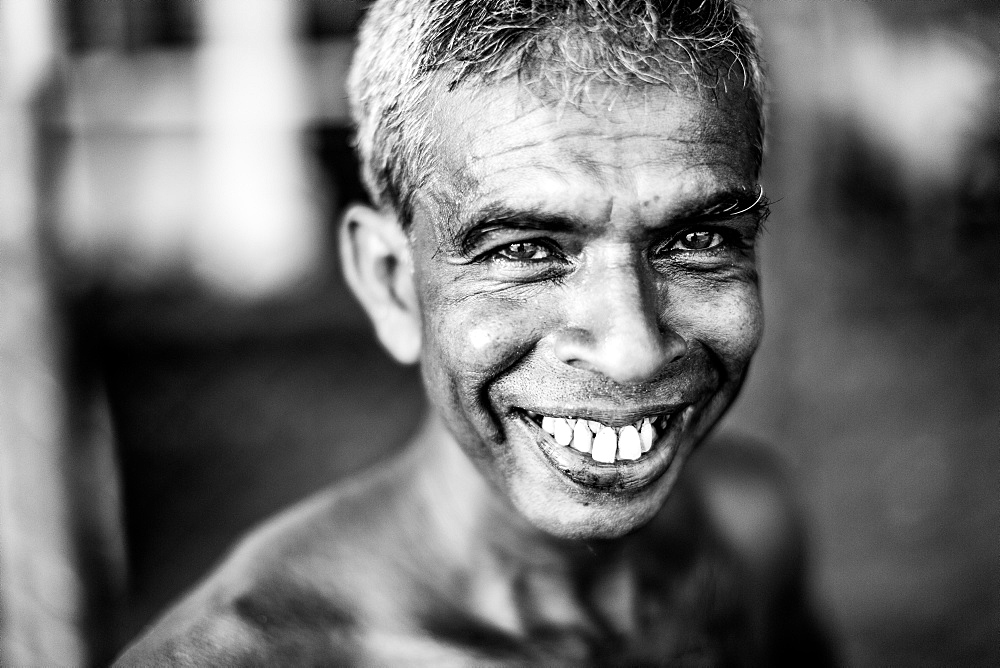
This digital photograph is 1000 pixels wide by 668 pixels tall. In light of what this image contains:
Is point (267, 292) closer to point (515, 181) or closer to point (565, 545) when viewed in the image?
point (565, 545)

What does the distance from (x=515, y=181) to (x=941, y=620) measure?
340 centimetres

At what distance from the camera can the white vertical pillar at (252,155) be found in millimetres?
3826

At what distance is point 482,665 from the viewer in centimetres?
175

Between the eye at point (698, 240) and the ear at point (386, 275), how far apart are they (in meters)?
0.52

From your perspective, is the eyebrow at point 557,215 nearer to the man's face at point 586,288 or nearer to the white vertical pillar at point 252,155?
the man's face at point 586,288

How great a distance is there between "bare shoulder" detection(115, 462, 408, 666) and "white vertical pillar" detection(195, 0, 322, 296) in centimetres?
235

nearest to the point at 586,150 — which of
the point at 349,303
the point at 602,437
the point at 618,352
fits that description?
the point at 618,352

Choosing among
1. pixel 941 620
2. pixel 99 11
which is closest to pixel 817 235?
pixel 941 620

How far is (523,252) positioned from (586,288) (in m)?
0.14

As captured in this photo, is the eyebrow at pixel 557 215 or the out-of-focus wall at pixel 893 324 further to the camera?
the out-of-focus wall at pixel 893 324

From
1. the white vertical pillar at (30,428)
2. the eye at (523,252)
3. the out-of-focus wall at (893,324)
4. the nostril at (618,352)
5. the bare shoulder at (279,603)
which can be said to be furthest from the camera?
the out-of-focus wall at (893,324)

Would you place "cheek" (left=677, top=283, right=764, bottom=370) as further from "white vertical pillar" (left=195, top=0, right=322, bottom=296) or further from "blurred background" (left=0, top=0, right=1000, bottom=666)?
"white vertical pillar" (left=195, top=0, right=322, bottom=296)

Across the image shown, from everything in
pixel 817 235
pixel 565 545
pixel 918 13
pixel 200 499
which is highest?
pixel 918 13

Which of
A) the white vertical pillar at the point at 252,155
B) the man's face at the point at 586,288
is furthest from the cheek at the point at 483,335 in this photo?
the white vertical pillar at the point at 252,155
